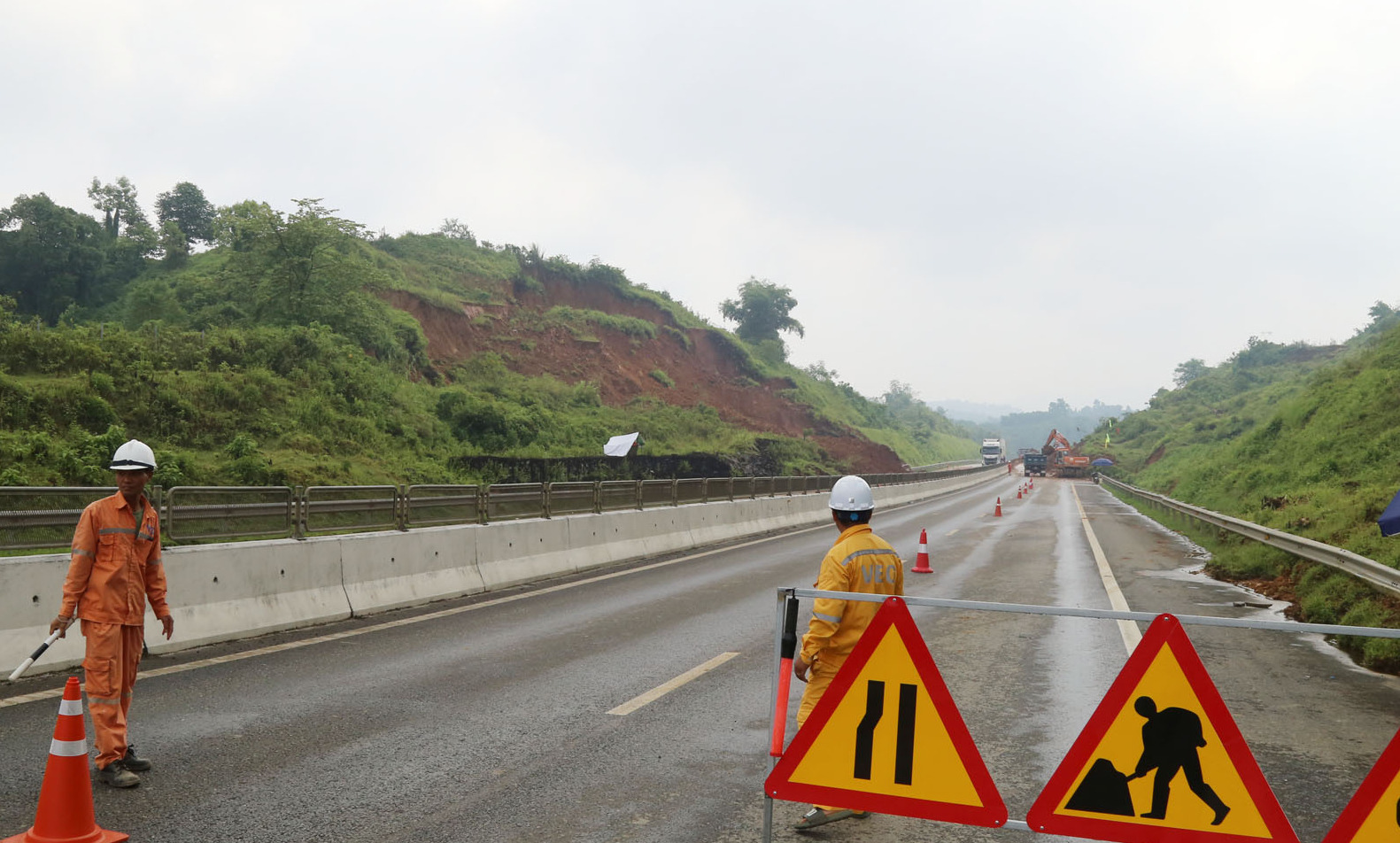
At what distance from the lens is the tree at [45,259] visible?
61.0m

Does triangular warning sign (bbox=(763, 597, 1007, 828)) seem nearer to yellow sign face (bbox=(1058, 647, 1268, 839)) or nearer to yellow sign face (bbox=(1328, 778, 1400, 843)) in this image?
yellow sign face (bbox=(1058, 647, 1268, 839))

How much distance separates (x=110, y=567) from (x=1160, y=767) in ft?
17.8

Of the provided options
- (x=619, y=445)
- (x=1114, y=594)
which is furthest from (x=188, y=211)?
(x=1114, y=594)

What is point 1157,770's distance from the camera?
12.6 feet

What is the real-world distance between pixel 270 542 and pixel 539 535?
5.41 meters

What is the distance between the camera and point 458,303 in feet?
219

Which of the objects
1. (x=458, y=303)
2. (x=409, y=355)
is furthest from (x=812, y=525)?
(x=458, y=303)

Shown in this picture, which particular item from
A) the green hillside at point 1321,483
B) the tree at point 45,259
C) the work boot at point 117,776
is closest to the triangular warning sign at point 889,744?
the work boot at point 117,776

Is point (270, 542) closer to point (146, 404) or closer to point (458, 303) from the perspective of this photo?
point (146, 404)

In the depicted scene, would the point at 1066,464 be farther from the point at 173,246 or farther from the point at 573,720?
the point at 573,720

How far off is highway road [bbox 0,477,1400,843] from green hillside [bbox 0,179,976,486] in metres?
19.6

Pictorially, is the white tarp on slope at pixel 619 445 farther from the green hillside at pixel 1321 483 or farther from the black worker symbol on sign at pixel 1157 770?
the black worker symbol on sign at pixel 1157 770

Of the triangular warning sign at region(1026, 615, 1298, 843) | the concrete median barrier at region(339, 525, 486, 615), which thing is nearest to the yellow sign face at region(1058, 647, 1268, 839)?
the triangular warning sign at region(1026, 615, 1298, 843)

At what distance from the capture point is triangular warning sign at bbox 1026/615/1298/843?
3.75 m
